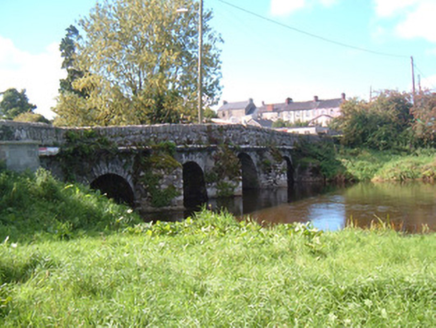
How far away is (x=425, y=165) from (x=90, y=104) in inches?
797

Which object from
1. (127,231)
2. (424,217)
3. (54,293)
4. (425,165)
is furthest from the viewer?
(425,165)

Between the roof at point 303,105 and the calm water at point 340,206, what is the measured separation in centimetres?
5599

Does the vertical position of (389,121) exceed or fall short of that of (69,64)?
it falls short

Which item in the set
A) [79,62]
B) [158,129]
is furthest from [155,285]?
[79,62]

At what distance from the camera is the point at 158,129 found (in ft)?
49.9

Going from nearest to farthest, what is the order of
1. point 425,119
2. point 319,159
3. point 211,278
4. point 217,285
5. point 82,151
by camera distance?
1. point 217,285
2. point 211,278
3. point 82,151
4. point 319,159
5. point 425,119

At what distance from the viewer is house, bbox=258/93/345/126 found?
75.0 meters

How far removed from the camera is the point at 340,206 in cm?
1588

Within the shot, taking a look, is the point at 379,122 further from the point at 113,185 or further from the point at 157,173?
the point at 113,185

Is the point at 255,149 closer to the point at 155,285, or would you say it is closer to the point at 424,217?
the point at 424,217

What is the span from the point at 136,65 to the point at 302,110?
60.0m

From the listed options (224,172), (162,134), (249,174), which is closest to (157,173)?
(162,134)

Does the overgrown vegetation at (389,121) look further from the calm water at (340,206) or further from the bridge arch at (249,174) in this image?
the bridge arch at (249,174)

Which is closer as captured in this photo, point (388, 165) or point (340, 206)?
point (340, 206)
